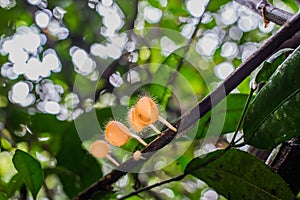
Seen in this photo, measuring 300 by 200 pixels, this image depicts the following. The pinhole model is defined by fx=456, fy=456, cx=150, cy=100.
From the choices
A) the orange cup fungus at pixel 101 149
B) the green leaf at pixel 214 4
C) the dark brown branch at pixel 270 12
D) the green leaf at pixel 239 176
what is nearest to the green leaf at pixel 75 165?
the orange cup fungus at pixel 101 149

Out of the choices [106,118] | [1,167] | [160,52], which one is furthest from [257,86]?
[1,167]

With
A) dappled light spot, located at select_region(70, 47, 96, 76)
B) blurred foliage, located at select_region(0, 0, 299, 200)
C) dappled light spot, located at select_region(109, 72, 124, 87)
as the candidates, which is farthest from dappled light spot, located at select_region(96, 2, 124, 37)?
dappled light spot, located at select_region(109, 72, 124, 87)

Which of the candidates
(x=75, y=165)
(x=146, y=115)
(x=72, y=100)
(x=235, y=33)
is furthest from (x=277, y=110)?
(x=235, y=33)

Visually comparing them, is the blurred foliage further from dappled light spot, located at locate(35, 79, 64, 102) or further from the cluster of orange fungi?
the cluster of orange fungi

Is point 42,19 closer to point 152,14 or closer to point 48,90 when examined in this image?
point 48,90

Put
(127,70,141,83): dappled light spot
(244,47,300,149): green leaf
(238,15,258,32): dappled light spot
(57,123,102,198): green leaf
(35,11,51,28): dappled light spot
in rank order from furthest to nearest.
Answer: (238,15,258,32): dappled light spot
(35,11,51,28): dappled light spot
(127,70,141,83): dappled light spot
(57,123,102,198): green leaf
(244,47,300,149): green leaf

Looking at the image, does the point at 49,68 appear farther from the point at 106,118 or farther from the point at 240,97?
the point at 240,97

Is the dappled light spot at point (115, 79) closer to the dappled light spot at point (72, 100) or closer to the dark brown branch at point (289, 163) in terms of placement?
the dappled light spot at point (72, 100)
